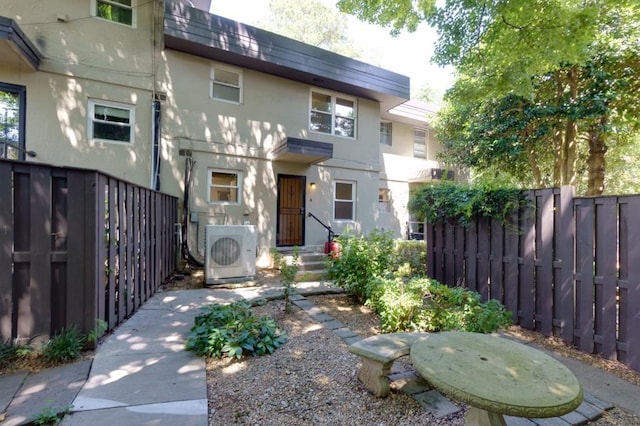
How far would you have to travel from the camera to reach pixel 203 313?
370 cm

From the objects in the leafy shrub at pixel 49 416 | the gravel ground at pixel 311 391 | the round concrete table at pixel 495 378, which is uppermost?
the round concrete table at pixel 495 378

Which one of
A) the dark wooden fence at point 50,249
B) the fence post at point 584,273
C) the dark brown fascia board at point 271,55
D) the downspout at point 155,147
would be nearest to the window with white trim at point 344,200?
the dark brown fascia board at point 271,55

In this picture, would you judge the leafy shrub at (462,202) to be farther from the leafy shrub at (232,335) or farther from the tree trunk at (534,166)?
the tree trunk at (534,166)

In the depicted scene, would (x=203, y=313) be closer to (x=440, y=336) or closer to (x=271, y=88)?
(x=440, y=336)

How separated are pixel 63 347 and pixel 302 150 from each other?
5.74m

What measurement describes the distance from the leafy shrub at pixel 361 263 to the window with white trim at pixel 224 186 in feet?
13.1

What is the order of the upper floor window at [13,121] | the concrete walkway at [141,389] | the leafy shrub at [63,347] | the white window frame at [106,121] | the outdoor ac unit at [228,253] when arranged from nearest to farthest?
1. the concrete walkway at [141,389]
2. the leafy shrub at [63,347]
3. the outdoor ac unit at [228,253]
4. the upper floor window at [13,121]
5. the white window frame at [106,121]

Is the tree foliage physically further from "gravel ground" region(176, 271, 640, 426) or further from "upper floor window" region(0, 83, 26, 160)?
"upper floor window" region(0, 83, 26, 160)

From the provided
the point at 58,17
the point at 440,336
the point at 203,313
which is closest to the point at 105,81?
the point at 58,17

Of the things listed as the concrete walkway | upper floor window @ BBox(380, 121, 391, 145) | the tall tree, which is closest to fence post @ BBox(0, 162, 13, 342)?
the concrete walkway

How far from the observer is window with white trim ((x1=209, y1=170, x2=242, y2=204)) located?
25.8 ft

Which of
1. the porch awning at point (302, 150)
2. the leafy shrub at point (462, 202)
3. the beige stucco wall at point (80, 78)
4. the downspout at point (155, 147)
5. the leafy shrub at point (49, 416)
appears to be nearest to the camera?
the leafy shrub at point (49, 416)

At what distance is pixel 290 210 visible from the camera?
28.9 ft

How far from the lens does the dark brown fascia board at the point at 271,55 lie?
23.0 feet
